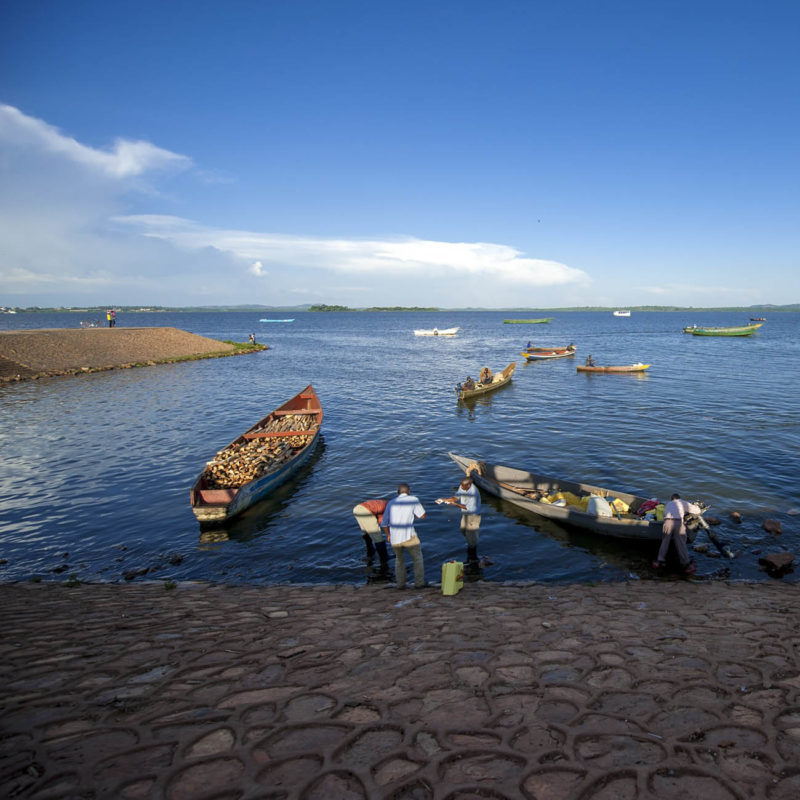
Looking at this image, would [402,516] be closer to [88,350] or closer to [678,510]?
[678,510]

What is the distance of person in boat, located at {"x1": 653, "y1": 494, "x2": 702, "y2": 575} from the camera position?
11867mm

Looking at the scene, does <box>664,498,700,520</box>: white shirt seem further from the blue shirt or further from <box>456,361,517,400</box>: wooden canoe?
<box>456,361,517,400</box>: wooden canoe

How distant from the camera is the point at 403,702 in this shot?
5566 mm

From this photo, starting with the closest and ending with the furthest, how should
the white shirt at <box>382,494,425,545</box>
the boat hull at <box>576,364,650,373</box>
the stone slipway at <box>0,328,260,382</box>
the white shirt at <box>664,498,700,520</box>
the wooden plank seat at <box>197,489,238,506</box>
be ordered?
the white shirt at <box>382,494,425,545</box>
the white shirt at <box>664,498,700,520</box>
the wooden plank seat at <box>197,489,238,506</box>
the stone slipway at <box>0,328,260,382</box>
the boat hull at <box>576,364,650,373</box>

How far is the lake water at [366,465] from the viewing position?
43.6 feet

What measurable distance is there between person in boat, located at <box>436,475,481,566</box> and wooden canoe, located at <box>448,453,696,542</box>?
11.3ft

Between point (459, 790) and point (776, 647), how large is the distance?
19.7ft

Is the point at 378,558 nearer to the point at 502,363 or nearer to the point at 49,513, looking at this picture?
the point at 49,513

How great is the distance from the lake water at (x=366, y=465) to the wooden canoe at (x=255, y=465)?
2.32 ft

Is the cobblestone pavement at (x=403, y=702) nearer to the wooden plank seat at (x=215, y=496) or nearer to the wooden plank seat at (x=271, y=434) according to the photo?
the wooden plank seat at (x=215, y=496)

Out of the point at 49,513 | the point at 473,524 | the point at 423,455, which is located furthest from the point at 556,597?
the point at 49,513

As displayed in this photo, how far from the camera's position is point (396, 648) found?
725 centimetres

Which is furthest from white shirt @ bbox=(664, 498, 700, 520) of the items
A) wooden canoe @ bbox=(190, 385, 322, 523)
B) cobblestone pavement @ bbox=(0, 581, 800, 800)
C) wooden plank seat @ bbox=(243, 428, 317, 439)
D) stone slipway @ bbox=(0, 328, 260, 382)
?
stone slipway @ bbox=(0, 328, 260, 382)

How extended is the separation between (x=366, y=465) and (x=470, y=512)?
366 inches
